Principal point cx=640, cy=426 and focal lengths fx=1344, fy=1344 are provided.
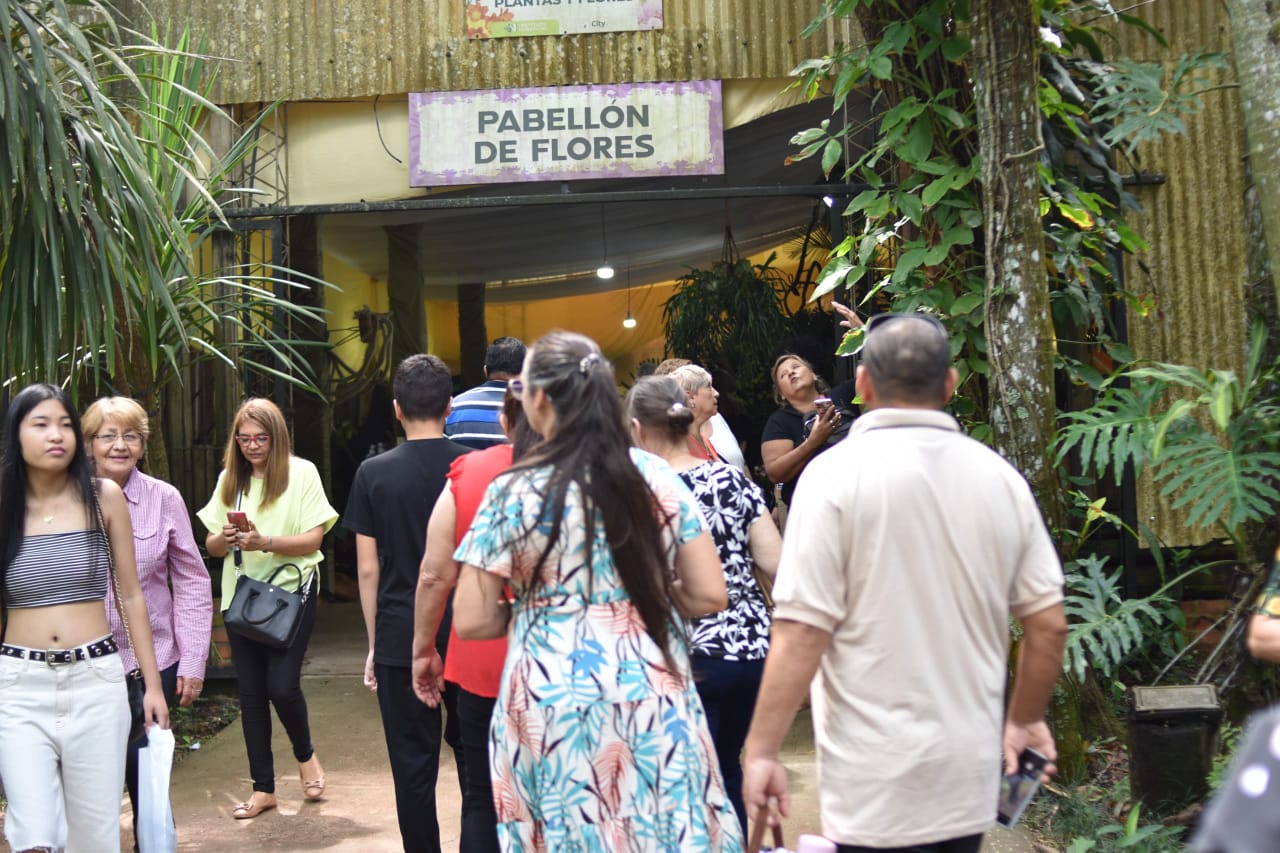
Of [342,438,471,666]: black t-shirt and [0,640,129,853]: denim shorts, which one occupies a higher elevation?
[342,438,471,666]: black t-shirt

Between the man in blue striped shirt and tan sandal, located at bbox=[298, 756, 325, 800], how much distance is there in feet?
6.19

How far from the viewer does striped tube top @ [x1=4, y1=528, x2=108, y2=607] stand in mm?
3832

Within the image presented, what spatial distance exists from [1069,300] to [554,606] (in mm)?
3920

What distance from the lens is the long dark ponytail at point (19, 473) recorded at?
12.7 ft

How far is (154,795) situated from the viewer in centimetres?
413

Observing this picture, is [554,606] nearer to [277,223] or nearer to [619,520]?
[619,520]

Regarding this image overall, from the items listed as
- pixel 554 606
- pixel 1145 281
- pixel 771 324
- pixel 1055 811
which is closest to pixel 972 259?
pixel 1145 281

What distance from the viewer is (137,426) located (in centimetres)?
495

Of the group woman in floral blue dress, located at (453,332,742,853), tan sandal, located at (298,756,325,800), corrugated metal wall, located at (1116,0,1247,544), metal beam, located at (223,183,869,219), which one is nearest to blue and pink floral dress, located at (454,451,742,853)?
woman in floral blue dress, located at (453,332,742,853)

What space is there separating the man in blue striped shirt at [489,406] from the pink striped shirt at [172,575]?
3.61 feet

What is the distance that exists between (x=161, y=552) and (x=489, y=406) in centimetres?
134

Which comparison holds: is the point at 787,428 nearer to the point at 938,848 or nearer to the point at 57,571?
the point at 57,571

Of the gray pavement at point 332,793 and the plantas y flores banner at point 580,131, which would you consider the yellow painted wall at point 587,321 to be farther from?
the gray pavement at point 332,793

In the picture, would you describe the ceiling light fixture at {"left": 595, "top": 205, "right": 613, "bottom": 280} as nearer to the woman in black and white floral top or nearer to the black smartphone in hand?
the woman in black and white floral top
